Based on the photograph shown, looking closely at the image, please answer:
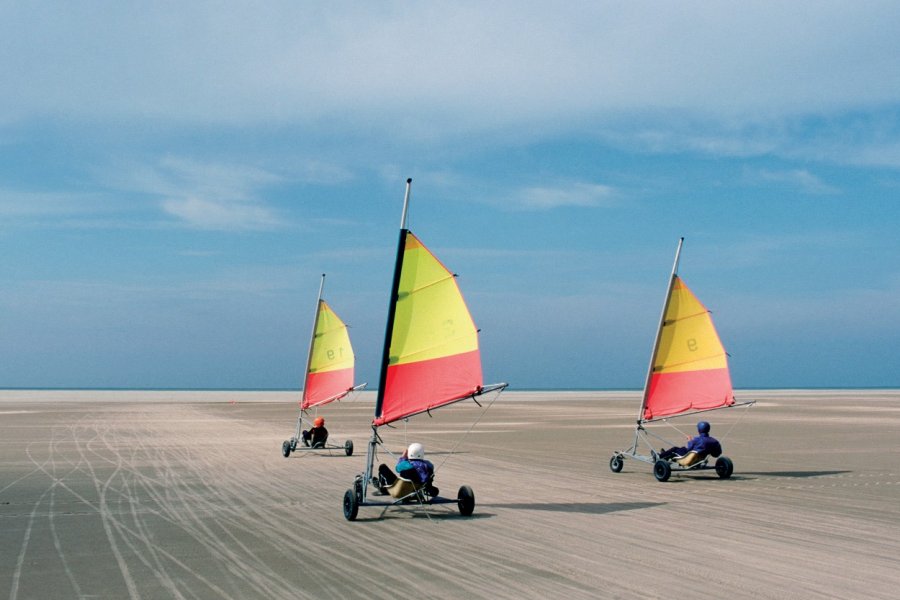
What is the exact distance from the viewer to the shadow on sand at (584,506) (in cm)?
1616

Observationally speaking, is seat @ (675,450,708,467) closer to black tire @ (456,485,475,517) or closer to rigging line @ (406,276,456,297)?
black tire @ (456,485,475,517)

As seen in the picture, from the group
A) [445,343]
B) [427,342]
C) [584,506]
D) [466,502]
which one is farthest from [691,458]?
[427,342]

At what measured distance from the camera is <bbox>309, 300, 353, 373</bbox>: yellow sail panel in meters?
31.3

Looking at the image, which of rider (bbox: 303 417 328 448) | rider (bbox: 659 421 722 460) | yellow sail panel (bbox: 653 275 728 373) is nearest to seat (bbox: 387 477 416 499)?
rider (bbox: 659 421 722 460)

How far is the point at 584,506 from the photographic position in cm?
1667

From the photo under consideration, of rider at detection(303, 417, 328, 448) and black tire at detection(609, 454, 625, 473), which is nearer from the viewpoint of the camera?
black tire at detection(609, 454, 625, 473)

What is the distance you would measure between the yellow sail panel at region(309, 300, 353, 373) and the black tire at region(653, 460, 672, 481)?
13.3 metres

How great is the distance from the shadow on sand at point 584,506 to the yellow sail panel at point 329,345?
15.2 meters

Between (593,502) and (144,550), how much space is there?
8.54 meters

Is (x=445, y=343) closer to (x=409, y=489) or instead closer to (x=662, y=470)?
(x=409, y=489)

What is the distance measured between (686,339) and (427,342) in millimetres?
10718

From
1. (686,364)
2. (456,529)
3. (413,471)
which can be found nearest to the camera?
(456,529)

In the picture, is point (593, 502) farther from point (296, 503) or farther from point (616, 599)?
point (616, 599)

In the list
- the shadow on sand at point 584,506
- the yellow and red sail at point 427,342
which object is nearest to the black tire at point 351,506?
the yellow and red sail at point 427,342
